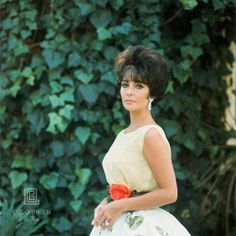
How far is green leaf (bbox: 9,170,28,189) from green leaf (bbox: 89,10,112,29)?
1.03 meters

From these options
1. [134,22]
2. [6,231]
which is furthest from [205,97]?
[6,231]

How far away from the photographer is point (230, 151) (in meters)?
4.47

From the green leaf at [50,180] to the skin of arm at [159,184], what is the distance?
5.70 ft

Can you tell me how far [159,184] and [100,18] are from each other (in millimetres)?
1846

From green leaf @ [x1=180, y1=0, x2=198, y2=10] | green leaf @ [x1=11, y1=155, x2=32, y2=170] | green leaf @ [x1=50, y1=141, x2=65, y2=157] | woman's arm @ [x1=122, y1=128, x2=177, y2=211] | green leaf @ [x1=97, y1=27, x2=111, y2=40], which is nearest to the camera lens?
woman's arm @ [x1=122, y1=128, x2=177, y2=211]

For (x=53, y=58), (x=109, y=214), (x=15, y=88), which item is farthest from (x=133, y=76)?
(x=15, y=88)

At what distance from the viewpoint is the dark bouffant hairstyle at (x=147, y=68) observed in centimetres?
236

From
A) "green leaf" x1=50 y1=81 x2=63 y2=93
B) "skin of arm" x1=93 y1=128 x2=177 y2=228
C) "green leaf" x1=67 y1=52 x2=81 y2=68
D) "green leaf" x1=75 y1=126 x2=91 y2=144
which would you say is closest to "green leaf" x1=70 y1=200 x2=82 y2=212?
"green leaf" x1=75 y1=126 x2=91 y2=144

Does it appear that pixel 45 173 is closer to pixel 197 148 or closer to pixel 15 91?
pixel 15 91

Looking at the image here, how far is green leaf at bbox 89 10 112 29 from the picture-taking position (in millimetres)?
3930

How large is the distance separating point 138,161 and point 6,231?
2.91ft

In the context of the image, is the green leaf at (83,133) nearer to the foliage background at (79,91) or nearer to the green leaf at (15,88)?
the foliage background at (79,91)

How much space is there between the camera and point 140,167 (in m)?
2.36

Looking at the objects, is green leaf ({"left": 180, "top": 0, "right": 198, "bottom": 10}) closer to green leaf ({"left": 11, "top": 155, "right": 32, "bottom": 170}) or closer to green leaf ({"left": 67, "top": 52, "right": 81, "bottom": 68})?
green leaf ({"left": 67, "top": 52, "right": 81, "bottom": 68})
